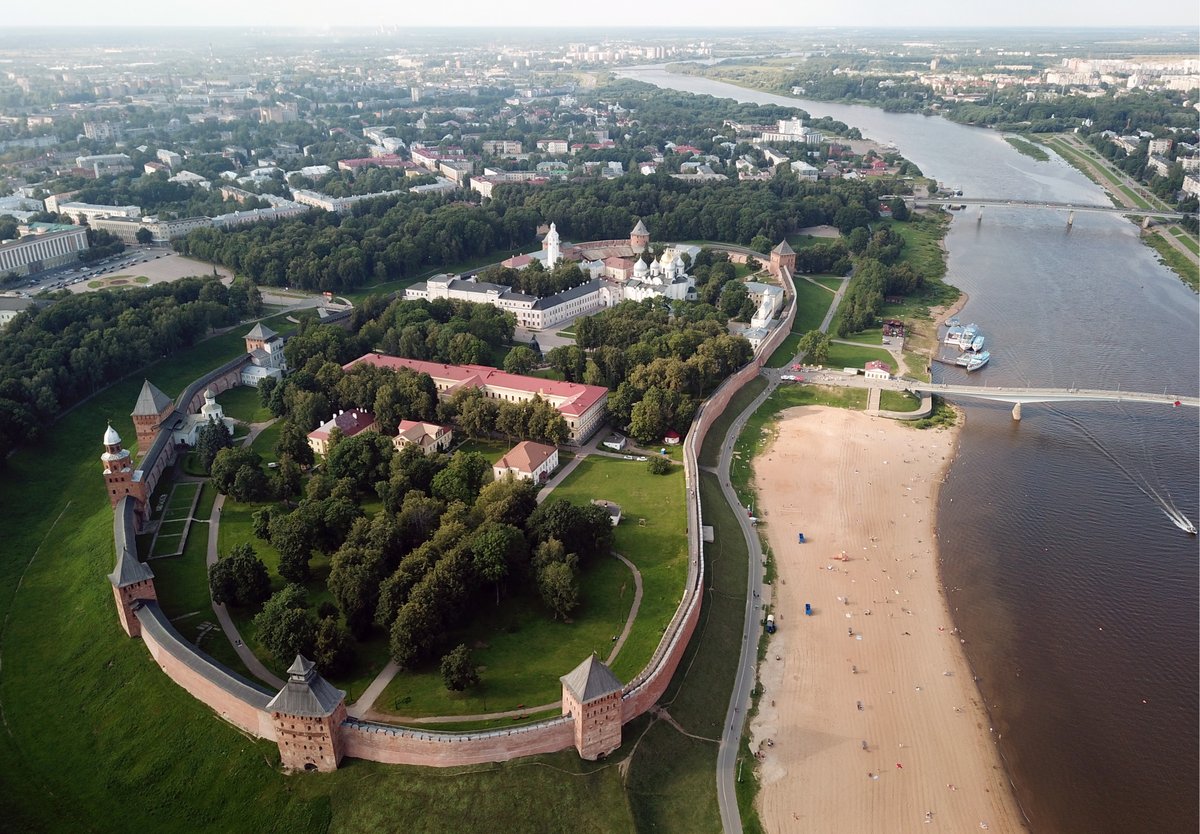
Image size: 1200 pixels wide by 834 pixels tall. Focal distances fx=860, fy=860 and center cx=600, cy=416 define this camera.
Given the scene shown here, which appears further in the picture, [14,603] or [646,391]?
[646,391]

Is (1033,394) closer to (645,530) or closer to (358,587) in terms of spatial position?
(645,530)

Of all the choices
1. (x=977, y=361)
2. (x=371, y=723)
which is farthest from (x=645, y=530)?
(x=977, y=361)

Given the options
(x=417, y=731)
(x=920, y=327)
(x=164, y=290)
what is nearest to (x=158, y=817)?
(x=417, y=731)

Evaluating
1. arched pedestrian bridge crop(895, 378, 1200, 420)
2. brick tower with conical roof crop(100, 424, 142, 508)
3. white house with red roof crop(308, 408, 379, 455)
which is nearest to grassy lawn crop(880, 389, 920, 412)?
arched pedestrian bridge crop(895, 378, 1200, 420)

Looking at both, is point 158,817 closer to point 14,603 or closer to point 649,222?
point 14,603

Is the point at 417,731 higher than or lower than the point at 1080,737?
higher

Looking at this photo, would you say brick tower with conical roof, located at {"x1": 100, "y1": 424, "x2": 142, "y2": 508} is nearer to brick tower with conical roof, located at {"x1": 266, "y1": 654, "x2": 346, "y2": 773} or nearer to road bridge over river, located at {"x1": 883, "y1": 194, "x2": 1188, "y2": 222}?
brick tower with conical roof, located at {"x1": 266, "y1": 654, "x2": 346, "y2": 773}
